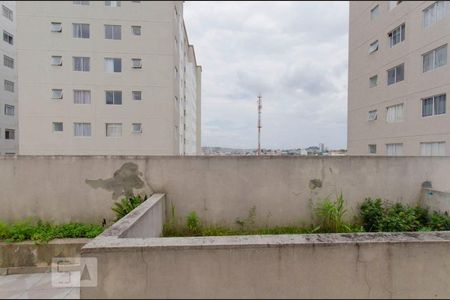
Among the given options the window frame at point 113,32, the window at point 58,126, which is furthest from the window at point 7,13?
the window at point 58,126

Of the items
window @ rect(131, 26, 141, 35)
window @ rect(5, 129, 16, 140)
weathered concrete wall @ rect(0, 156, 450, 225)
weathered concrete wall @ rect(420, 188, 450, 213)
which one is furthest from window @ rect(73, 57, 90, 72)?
weathered concrete wall @ rect(420, 188, 450, 213)

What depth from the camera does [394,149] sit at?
478 inches

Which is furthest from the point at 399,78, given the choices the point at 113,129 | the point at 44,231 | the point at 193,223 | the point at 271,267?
the point at 113,129

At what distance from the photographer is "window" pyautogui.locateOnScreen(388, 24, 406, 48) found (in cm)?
1184

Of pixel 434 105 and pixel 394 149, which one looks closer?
pixel 434 105

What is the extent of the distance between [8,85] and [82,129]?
13709 millimetres

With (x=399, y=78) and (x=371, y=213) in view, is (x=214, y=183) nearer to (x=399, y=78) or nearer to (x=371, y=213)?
(x=371, y=213)

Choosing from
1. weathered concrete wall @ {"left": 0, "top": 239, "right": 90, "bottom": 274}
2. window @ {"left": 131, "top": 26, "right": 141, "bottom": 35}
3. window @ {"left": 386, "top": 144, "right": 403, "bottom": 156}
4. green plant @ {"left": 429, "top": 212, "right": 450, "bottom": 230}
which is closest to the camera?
weathered concrete wall @ {"left": 0, "top": 239, "right": 90, "bottom": 274}

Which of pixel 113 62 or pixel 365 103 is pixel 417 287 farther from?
pixel 113 62

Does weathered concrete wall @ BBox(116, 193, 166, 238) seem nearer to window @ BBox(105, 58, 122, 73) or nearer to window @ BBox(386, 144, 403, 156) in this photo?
window @ BBox(386, 144, 403, 156)

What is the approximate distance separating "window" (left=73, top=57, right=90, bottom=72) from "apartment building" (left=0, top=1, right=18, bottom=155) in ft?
37.9

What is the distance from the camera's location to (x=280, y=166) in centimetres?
500

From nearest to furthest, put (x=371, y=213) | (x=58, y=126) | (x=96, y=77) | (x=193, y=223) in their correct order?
(x=193, y=223)
(x=371, y=213)
(x=58, y=126)
(x=96, y=77)

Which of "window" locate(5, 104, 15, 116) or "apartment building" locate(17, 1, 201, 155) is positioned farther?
"window" locate(5, 104, 15, 116)
